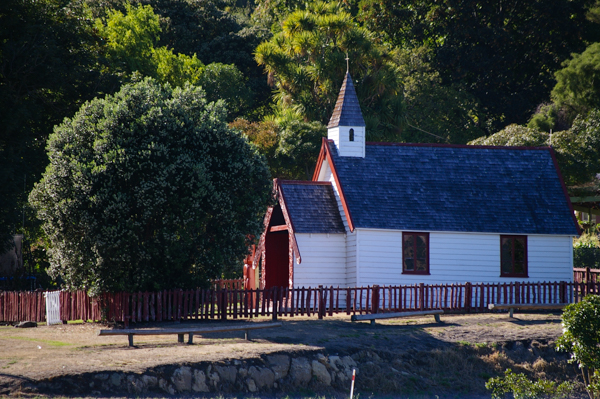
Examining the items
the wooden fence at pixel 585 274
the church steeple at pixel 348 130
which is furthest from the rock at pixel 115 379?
the wooden fence at pixel 585 274

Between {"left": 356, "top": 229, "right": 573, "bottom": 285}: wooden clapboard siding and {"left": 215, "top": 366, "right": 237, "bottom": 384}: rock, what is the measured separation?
10566mm

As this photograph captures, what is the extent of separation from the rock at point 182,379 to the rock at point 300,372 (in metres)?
2.75

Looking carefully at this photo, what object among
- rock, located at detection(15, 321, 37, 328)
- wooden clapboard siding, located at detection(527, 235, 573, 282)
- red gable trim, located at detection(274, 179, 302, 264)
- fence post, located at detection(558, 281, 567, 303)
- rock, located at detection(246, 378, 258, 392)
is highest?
red gable trim, located at detection(274, 179, 302, 264)

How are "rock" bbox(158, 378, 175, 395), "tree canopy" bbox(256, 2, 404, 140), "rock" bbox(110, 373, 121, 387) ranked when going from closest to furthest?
"rock" bbox(110, 373, 121, 387)
"rock" bbox(158, 378, 175, 395)
"tree canopy" bbox(256, 2, 404, 140)

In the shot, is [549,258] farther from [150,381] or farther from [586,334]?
[150,381]

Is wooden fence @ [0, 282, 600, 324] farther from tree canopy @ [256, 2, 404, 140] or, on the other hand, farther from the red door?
tree canopy @ [256, 2, 404, 140]

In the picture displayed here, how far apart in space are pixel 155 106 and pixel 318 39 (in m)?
21.6

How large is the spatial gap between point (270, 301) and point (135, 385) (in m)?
9.60

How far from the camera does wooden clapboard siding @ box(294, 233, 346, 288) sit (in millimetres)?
27062

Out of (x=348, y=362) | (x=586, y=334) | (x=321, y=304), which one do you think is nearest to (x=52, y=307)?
(x=321, y=304)

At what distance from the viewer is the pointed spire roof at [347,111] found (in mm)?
29719

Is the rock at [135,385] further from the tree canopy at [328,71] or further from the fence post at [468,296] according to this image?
the tree canopy at [328,71]

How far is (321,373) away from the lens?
58.7 feet

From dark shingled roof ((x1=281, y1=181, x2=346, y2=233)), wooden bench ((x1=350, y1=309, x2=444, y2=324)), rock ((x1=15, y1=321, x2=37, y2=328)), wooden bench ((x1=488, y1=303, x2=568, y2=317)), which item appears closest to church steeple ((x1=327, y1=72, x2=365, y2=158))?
dark shingled roof ((x1=281, y1=181, x2=346, y2=233))
